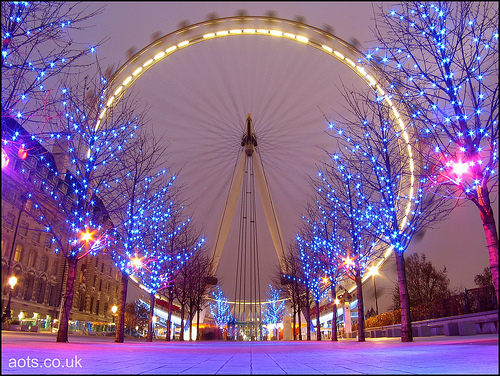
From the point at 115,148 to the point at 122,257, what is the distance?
5.49 m

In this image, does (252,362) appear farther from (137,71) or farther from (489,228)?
(137,71)

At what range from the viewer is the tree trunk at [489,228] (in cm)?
725

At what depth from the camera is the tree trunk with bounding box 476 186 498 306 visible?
7.25 meters

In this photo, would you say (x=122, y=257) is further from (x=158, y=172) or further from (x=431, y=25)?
(x=431, y=25)

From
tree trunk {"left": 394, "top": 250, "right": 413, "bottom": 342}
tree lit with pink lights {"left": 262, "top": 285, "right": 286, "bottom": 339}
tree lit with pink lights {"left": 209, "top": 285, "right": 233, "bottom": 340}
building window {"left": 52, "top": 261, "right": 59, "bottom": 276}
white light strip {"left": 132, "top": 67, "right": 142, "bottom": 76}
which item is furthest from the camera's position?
tree lit with pink lights {"left": 209, "top": 285, "right": 233, "bottom": 340}

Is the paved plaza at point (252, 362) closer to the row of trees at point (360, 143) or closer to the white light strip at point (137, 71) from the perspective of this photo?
the row of trees at point (360, 143)

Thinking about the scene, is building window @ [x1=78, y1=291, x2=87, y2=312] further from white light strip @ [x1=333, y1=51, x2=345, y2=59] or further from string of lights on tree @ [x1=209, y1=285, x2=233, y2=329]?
white light strip @ [x1=333, y1=51, x2=345, y2=59]

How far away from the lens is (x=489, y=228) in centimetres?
752

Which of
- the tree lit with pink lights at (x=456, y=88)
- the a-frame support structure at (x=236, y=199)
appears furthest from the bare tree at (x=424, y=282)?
A: the tree lit with pink lights at (x=456, y=88)

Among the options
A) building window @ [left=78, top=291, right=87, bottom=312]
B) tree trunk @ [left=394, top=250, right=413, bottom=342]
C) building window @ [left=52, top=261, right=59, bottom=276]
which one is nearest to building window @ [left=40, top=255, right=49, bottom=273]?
building window @ [left=52, top=261, right=59, bottom=276]

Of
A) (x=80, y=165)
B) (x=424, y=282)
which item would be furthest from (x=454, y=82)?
(x=424, y=282)

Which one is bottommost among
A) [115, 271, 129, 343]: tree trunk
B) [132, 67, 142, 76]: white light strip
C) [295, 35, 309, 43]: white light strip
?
[115, 271, 129, 343]: tree trunk

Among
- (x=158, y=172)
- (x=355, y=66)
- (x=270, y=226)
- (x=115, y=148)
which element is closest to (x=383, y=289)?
(x=270, y=226)

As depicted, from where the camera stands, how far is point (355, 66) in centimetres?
2412
